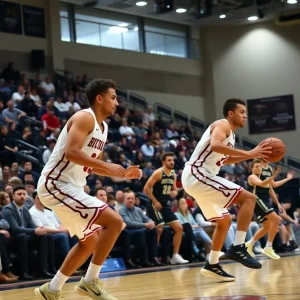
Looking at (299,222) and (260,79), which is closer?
(299,222)

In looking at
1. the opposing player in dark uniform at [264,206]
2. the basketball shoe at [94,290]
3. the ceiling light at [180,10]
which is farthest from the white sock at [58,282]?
the ceiling light at [180,10]

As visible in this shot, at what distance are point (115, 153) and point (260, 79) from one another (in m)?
10.6

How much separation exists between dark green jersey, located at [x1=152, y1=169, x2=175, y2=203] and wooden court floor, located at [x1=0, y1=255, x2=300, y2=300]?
3.19 metres

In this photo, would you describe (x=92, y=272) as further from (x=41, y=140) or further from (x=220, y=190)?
(x=41, y=140)

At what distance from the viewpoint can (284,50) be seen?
24516mm

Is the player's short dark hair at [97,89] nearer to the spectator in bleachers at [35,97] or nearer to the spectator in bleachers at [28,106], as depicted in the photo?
the spectator in bleachers at [28,106]

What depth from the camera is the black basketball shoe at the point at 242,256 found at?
22.1 feet

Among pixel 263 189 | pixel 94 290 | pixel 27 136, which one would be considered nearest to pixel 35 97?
pixel 27 136

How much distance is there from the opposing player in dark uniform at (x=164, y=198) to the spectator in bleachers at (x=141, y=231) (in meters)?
0.21

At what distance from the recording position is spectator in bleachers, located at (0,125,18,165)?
44.6 feet

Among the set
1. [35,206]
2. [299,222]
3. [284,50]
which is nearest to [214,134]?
[35,206]

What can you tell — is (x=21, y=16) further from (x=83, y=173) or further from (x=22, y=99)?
(x=83, y=173)

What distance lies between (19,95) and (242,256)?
1086 cm

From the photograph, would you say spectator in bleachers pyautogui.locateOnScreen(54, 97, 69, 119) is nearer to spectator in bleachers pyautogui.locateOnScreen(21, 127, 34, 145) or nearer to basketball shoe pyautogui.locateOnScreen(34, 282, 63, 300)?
spectator in bleachers pyautogui.locateOnScreen(21, 127, 34, 145)
